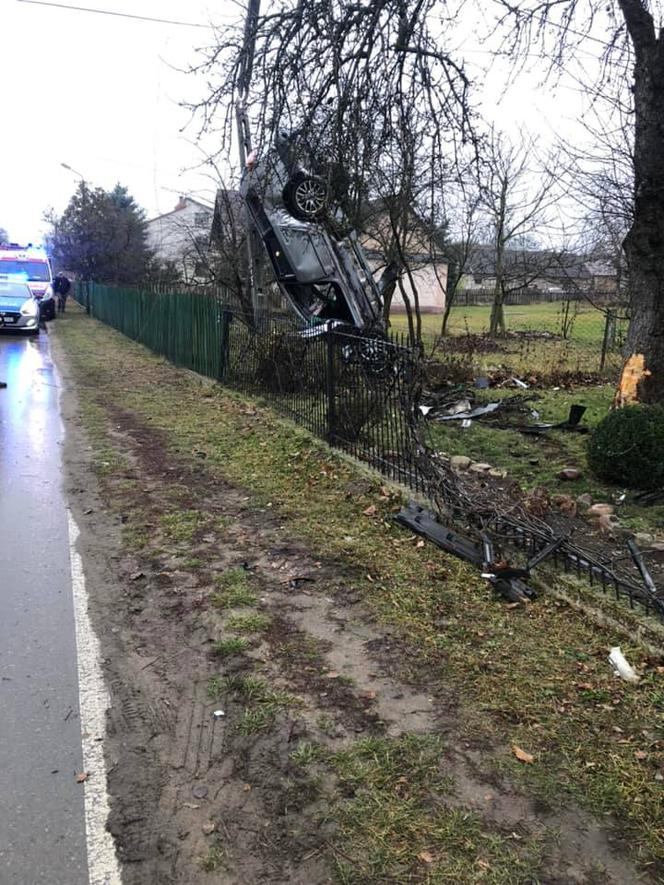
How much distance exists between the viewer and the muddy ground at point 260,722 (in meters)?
2.48

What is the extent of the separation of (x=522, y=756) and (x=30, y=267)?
29348 millimetres

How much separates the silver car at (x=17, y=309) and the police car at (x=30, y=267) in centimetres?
158

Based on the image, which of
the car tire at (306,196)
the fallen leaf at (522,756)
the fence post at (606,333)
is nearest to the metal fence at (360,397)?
the fallen leaf at (522,756)

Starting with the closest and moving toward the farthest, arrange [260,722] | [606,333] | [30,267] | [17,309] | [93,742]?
[93,742] → [260,722] → [606,333] → [17,309] → [30,267]

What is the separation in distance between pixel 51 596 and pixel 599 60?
25.2ft

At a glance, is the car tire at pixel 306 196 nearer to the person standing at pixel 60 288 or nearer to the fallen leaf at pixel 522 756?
the fallen leaf at pixel 522 756

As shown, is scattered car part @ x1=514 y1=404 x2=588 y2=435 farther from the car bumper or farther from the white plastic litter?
the car bumper

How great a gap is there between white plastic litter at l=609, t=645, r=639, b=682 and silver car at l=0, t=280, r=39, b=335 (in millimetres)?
23753

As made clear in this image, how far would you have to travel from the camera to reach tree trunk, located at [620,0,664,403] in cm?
728

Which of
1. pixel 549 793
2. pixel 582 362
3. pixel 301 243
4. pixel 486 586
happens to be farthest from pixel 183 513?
pixel 582 362

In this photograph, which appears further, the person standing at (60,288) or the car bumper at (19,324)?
the person standing at (60,288)

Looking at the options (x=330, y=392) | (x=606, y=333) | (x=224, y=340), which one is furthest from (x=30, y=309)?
(x=330, y=392)

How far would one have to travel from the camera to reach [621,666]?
3.67 metres

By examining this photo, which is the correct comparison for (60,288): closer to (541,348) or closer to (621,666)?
(541,348)
